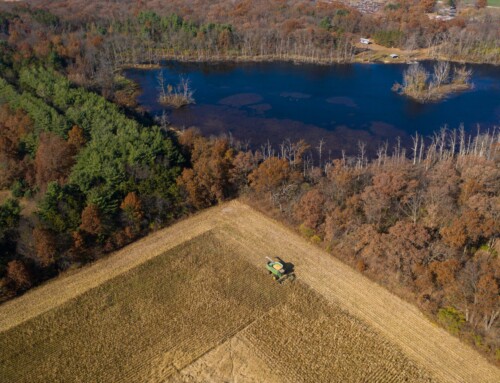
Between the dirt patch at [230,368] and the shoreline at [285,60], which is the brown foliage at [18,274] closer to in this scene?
the dirt patch at [230,368]

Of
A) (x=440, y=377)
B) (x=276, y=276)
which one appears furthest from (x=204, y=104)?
(x=440, y=377)

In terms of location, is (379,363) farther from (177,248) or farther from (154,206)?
(154,206)

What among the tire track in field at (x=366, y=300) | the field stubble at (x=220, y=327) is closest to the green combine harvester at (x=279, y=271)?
the field stubble at (x=220, y=327)

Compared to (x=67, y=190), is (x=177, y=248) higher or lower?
lower

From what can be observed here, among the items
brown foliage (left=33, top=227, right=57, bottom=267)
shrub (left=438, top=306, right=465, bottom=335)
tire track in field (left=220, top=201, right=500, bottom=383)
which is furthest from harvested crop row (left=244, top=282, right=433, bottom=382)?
brown foliage (left=33, top=227, right=57, bottom=267)

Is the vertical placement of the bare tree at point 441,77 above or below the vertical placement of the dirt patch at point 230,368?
above

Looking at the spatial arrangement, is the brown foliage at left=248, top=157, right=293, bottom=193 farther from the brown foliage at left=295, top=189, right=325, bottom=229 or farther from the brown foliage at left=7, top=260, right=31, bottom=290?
the brown foliage at left=7, top=260, right=31, bottom=290

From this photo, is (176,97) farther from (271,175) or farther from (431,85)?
(431,85)
